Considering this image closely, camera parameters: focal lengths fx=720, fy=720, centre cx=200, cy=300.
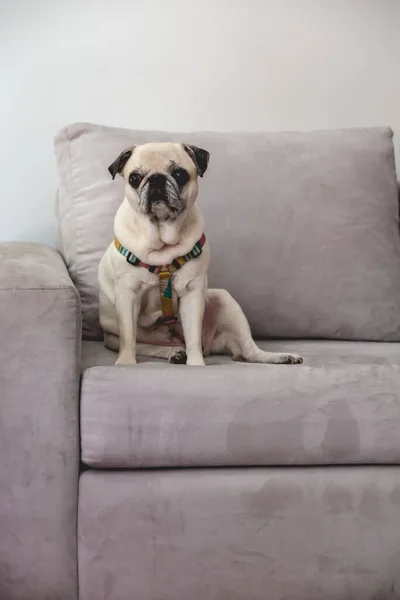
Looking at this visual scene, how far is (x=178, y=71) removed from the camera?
2.13m

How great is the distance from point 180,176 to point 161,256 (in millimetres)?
164

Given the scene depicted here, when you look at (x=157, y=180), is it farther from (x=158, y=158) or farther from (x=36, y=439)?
(x=36, y=439)

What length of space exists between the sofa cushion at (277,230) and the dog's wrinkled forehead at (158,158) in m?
0.31

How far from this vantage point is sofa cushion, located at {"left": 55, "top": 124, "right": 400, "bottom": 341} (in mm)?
1737

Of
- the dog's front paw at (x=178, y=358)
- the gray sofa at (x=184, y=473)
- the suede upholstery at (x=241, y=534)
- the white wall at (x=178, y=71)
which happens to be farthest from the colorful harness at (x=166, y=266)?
the white wall at (x=178, y=71)

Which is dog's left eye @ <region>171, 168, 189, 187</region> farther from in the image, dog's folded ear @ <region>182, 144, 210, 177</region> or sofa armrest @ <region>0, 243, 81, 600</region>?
sofa armrest @ <region>0, 243, 81, 600</region>

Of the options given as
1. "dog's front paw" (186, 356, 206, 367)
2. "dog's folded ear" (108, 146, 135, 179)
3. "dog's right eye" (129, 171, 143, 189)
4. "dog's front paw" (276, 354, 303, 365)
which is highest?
"dog's folded ear" (108, 146, 135, 179)

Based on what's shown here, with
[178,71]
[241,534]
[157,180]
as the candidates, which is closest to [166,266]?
[157,180]

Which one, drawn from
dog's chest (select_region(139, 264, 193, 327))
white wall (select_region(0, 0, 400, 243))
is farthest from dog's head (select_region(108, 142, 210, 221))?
white wall (select_region(0, 0, 400, 243))

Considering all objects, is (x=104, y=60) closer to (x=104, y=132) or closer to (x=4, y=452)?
(x=104, y=132)

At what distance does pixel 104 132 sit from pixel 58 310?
0.80 metres

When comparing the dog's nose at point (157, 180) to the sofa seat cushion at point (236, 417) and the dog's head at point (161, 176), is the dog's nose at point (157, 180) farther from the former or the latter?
the sofa seat cushion at point (236, 417)

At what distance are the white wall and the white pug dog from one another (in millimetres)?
687

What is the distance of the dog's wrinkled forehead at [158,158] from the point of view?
1.42 meters
